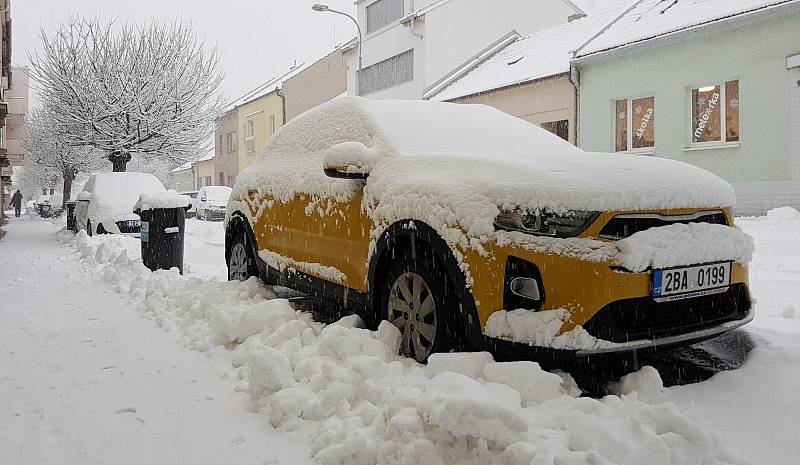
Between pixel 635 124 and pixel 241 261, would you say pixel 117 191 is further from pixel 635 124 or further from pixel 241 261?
pixel 635 124

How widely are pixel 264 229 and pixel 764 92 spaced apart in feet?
37.5

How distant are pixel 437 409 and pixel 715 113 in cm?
1380

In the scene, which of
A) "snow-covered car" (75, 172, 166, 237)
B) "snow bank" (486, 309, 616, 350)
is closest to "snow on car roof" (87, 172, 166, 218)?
"snow-covered car" (75, 172, 166, 237)

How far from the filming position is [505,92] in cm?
1961

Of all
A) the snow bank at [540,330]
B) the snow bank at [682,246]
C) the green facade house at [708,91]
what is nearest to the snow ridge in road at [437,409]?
the snow bank at [540,330]

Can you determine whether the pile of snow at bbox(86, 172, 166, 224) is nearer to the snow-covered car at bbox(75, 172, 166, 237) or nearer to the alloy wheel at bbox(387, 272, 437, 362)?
the snow-covered car at bbox(75, 172, 166, 237)

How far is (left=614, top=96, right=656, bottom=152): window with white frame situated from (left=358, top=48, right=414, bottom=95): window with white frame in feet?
36.7

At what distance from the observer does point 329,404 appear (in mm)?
3105

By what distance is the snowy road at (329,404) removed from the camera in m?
2.48

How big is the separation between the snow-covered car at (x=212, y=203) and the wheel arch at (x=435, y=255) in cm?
2435

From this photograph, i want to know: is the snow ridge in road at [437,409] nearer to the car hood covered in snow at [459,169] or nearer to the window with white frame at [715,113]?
the car hood covered in snow at [459,169]

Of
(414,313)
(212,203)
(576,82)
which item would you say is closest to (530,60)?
(576,82)

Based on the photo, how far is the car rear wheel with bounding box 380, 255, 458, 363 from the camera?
3443mm

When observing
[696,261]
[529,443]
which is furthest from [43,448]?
[696,261]
